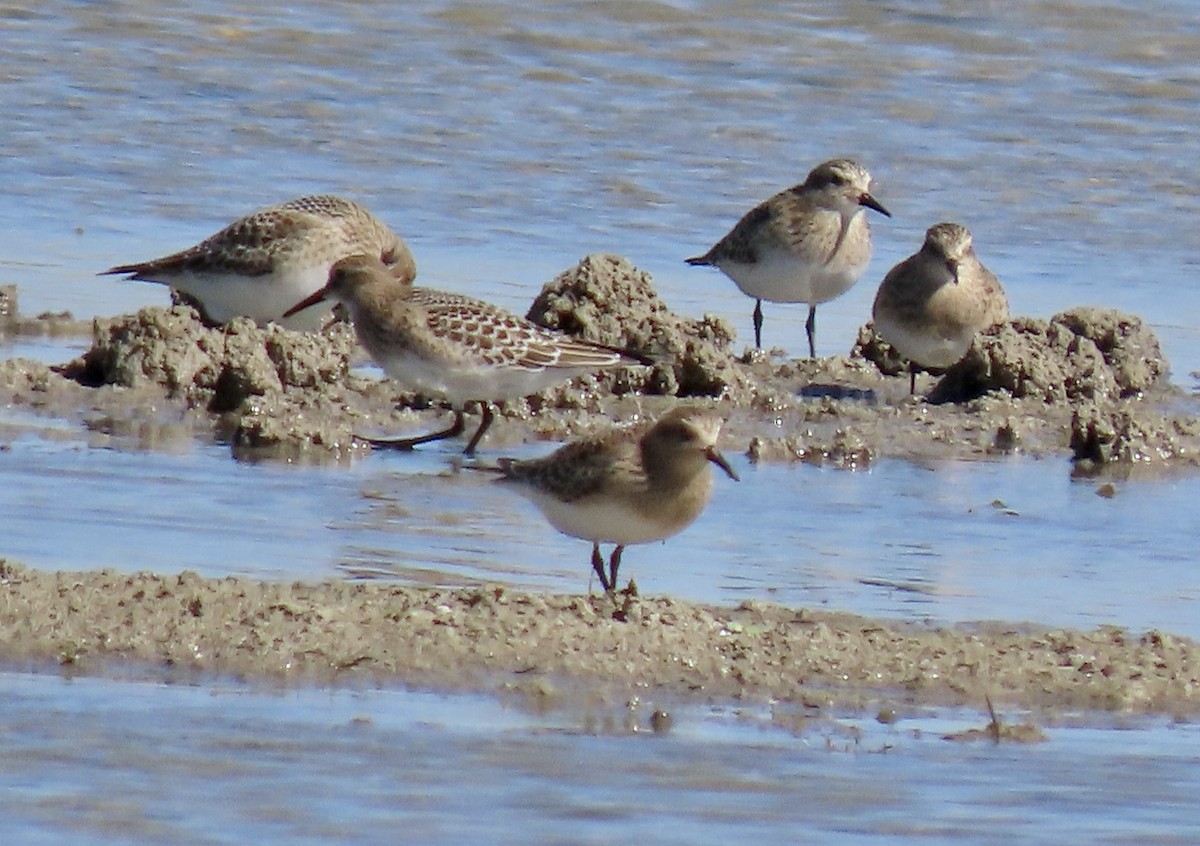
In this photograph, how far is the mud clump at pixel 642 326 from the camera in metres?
10.2

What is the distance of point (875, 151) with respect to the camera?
1553 cm

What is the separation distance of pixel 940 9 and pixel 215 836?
14.8 metres

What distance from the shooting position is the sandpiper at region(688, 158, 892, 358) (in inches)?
471


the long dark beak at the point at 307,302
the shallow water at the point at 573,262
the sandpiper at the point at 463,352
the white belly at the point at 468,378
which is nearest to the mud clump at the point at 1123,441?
the shallow water at the point at 573,262

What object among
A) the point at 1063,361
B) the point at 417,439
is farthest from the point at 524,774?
the point at 1063,361

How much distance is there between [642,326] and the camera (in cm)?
1053

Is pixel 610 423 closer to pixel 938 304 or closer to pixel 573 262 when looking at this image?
pixel 938 304

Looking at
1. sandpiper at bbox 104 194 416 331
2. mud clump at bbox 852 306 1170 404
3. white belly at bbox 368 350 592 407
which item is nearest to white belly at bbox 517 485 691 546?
white belly at bbox 368 350 592 407

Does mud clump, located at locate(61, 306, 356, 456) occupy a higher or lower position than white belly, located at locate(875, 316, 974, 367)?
lower

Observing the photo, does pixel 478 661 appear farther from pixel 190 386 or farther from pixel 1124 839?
pixel 190 386

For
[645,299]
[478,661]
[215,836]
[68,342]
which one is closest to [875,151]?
[645,299]

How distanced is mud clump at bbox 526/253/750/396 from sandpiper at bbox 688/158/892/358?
3.59ft

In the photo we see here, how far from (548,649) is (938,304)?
5.00 m

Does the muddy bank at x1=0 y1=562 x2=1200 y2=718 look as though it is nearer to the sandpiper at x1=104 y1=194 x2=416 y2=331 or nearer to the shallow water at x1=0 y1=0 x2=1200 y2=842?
the shallow water at x1=0 y1=0 x2=1200 y2=842
